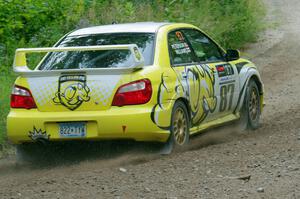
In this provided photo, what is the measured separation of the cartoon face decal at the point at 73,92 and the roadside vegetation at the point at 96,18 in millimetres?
2050

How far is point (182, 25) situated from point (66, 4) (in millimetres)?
6928

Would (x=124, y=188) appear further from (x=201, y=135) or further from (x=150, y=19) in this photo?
(x=150, y=19)

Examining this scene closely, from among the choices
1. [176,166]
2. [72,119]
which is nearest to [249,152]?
[176,166]

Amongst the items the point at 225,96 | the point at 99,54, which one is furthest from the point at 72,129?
the point at 225,96

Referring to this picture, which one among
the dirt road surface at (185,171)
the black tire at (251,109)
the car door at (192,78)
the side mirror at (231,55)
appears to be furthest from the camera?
the black tire at (251,109)

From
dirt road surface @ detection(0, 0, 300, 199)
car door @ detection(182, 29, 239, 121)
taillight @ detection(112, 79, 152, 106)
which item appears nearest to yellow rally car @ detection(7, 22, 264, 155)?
taillight @ detection(112, 79, 152, 106)

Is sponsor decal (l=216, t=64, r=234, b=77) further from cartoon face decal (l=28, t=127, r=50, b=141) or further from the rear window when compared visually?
cartoon face decal (l=28, t=127, r=50, b=141)

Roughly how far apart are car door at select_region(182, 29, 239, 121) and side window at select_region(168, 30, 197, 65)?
0.48 ft

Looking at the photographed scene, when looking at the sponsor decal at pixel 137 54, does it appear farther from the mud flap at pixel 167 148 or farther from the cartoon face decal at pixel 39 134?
the cartoon face decal at pixel 39 134

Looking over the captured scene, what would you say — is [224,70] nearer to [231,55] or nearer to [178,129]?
[231,55]

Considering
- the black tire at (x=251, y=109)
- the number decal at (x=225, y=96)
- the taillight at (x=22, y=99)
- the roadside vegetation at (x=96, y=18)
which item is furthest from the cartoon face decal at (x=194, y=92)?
the roadside vegetation at (x=96, y=18)

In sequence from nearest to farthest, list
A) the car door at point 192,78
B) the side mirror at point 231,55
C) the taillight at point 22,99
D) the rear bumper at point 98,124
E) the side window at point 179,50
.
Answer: the rear bumper at point 98,124 → the taillight at point 22,99 → the car door at point 192,78 → the side window at point 179,50 → the side mirror at point 231,55

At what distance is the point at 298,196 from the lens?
683cm

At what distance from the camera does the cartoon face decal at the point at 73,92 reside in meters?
8.83
